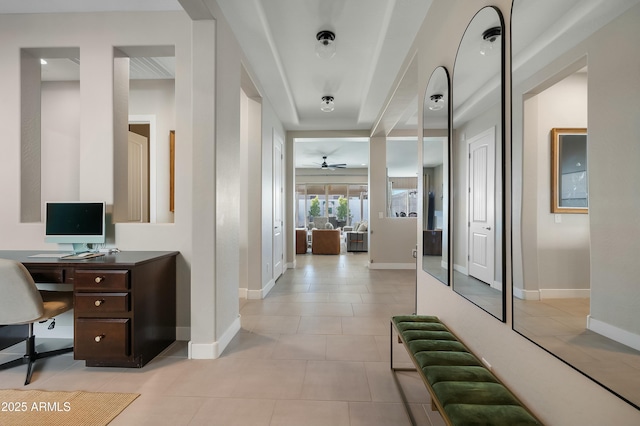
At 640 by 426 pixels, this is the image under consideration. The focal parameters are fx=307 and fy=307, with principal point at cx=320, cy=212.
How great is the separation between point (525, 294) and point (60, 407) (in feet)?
8.29

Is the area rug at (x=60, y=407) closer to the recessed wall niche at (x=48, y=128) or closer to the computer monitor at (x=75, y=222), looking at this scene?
the computer monitor at (x=75, y=222)

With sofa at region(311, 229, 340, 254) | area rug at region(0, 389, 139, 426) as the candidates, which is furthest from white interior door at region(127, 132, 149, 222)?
sofa at region(311, 229, 340, 254)

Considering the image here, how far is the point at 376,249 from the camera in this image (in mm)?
6441

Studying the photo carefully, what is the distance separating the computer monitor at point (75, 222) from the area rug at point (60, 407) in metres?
1.08

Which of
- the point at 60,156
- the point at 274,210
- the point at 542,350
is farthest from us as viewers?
the point at 274,210

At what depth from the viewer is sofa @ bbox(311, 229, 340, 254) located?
28.4ft

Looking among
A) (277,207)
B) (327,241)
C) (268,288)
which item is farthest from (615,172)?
(327,241)

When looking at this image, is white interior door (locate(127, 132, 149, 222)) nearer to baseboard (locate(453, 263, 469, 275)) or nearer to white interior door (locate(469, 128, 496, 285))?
baseboard (locate(453, 263, 469, 275))

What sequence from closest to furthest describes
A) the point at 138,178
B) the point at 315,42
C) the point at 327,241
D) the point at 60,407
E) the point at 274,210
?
1. the point at 60,407
2. the point at 315,42
3. the point at 138,178
4. the point at 274,210
5. the point at 327,241

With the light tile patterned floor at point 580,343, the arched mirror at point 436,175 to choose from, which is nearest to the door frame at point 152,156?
the arched mirror at point 436,175

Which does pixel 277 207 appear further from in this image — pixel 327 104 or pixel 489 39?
pixel 489 39

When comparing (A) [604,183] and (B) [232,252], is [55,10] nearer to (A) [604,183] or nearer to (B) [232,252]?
(B) [232,252]

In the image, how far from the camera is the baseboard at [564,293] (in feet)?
3.06

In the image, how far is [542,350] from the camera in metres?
1.15
